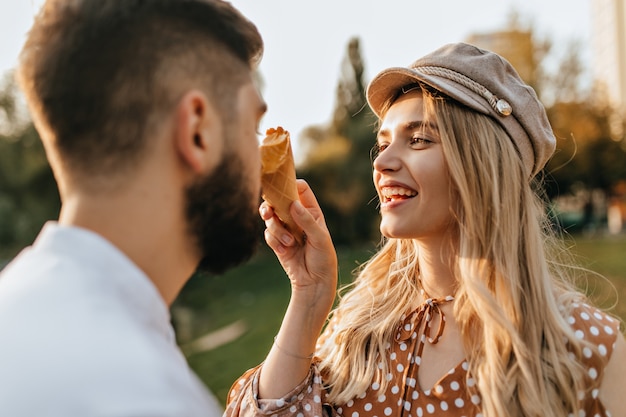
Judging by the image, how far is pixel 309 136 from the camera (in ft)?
110

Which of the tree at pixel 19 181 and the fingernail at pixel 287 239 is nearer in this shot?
the fingernail at pixel 287 239

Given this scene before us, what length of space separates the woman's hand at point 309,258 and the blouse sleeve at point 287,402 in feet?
1.19

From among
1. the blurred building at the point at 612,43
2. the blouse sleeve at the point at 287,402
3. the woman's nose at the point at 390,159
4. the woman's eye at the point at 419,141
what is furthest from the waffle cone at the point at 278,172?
the blurred building at the point at 612,43

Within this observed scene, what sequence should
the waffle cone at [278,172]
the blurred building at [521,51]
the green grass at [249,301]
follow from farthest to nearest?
the blurred building at [521,51], the green grass at [249,301], the waffle cone at [278,172]

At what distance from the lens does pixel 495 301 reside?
2.61 metres

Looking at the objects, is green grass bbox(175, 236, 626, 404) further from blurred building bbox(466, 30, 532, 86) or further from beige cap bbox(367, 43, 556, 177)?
blurred building bbox(466, 30, 532, 86)

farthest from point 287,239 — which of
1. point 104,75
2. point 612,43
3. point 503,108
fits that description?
point 612,43

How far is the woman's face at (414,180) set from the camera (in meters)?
2.76

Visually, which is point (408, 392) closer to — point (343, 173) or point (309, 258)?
point (309, 258)

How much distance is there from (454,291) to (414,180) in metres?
0.56

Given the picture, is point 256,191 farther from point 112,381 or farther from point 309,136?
point 309,136

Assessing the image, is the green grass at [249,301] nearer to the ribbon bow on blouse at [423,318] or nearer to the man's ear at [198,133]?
the ribbon bow on blouse at [423,318]

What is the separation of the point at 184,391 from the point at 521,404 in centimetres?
155

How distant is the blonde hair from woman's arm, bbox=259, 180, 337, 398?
0.23 m
